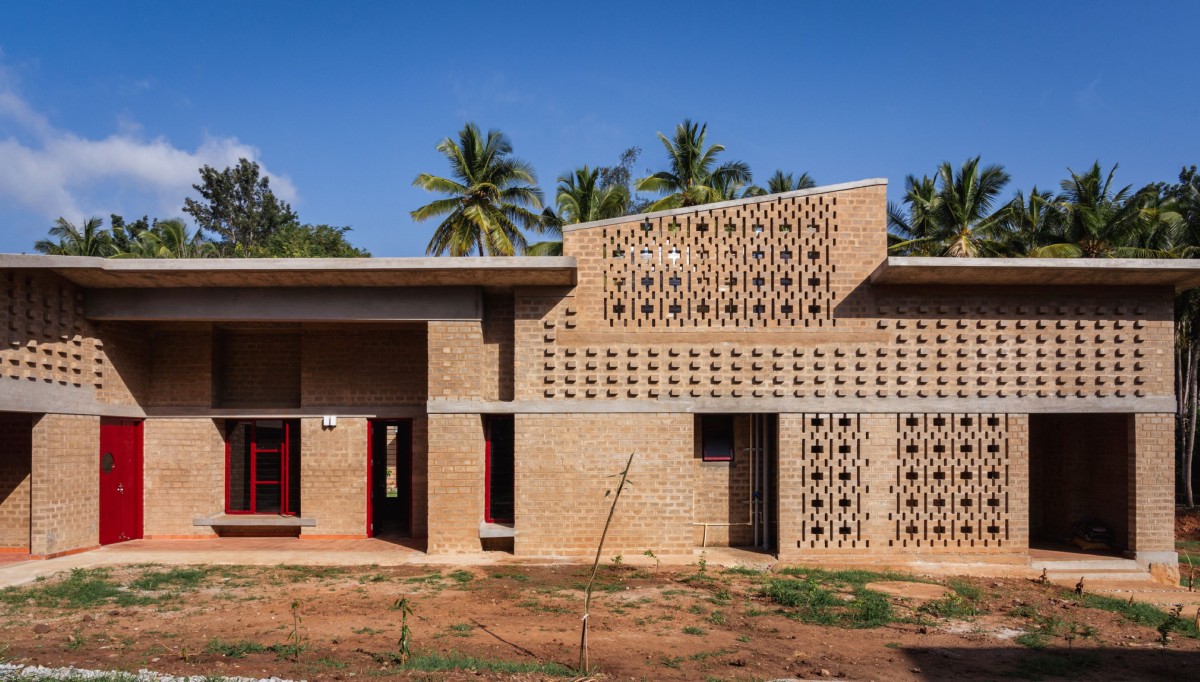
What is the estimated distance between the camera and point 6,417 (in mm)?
12969

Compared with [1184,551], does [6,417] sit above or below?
above

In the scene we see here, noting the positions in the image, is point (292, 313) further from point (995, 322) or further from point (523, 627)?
point (995, 322)

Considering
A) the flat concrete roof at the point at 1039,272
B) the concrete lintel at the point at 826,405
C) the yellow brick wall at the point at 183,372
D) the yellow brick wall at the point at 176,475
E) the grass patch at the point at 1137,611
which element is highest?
the flat concrete roof at the point at 1039,272

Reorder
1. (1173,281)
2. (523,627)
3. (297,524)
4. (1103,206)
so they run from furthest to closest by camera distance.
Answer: (1103,206) < (297,524) < (1173,281) < (523,627)

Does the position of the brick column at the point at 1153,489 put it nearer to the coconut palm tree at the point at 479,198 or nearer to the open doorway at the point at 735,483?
the open doorway at the point at 735,483

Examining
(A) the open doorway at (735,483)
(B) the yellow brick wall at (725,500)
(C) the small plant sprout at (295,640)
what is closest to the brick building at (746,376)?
(A) the open doorway at (735,483)

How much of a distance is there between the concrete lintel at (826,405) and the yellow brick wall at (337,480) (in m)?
2.87

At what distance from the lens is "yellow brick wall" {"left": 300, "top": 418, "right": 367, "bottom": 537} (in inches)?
569

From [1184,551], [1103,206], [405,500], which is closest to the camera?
[1184,551]

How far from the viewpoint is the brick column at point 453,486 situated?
1253cm

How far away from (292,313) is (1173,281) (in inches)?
608

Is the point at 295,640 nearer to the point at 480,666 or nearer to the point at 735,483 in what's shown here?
the point at 480,666

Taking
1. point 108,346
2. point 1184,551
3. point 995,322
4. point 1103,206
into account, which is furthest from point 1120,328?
point 108,346

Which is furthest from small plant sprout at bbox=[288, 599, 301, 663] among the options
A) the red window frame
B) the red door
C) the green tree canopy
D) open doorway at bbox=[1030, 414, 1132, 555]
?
the green tree canopy
